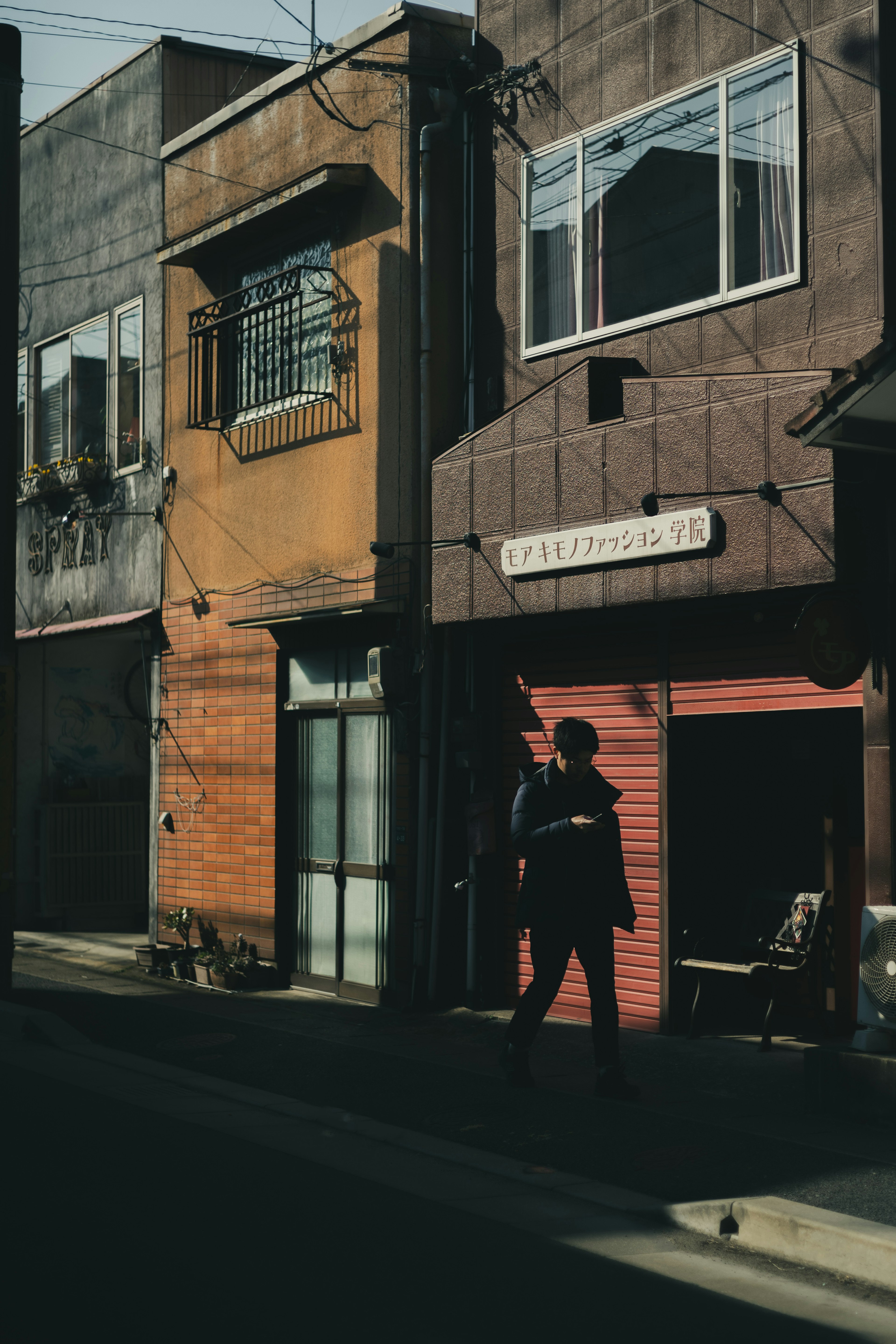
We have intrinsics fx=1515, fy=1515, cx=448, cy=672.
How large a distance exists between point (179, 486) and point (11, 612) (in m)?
2.82

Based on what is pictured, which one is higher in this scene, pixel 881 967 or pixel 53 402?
pixel 53 402

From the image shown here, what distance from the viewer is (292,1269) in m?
5.32

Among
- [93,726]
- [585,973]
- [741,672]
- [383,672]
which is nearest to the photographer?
[585,973]

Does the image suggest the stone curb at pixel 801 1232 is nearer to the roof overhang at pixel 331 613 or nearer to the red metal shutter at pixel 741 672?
the red metal shutter at pixel 741 672

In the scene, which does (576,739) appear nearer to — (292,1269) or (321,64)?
(292,1269)

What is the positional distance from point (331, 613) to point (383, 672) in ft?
2.53

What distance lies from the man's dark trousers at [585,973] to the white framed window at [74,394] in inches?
389

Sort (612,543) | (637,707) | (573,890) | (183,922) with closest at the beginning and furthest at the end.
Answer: (573,890)
(612,543)
(637,707)
(183,922)

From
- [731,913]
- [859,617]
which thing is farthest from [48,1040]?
[859,617]

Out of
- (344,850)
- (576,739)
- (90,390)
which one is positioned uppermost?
(90,390)

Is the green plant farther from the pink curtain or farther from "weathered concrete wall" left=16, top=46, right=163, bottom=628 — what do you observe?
the pink curtain

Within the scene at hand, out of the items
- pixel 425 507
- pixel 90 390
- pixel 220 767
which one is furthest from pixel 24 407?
pixel 425 507

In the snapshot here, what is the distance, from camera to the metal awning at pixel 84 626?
15.3m

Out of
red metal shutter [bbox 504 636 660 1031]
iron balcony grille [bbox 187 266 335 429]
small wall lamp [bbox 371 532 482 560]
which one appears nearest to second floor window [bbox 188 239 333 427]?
iron balcony grille [bbox 187 266 335 429]
